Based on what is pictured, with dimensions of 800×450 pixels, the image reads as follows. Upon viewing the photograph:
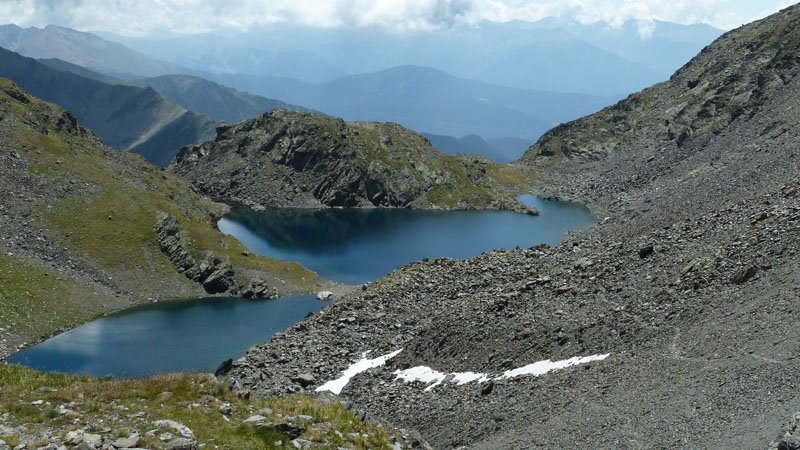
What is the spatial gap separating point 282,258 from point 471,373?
84.3 metres

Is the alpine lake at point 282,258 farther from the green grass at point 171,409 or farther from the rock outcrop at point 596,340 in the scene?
the rock outcrop at point 596,340

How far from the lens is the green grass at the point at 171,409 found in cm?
2116

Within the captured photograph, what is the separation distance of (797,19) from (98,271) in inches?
6705

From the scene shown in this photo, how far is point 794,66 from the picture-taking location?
14050 cm

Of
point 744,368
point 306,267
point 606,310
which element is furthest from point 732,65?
point 744,368

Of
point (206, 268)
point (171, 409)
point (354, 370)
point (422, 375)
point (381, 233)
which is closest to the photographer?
point (171, 409)

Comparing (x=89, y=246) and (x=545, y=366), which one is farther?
(x=89, y=246)

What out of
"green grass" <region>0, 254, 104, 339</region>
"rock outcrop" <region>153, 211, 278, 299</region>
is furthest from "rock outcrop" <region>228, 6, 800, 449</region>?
"green grass" <region>0, 254, 104, 339</region>

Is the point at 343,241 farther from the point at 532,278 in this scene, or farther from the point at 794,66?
the point at 794,66

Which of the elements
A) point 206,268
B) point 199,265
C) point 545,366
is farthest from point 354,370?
point 199,265

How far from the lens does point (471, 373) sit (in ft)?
128

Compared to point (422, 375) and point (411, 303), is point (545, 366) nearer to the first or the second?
point (422, 375)

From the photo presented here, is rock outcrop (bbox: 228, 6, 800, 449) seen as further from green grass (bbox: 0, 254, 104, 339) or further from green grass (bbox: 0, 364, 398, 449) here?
green grass (bbox: 0, 254, 104, 339)

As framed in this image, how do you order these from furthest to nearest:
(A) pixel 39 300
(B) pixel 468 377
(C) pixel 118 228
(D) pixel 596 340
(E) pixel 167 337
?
(C) pixel 118 228 < (A) pixel 39 300 < (E) pixel 167 337 < (B) pixel 468 377 < (D) pixel 596 340
